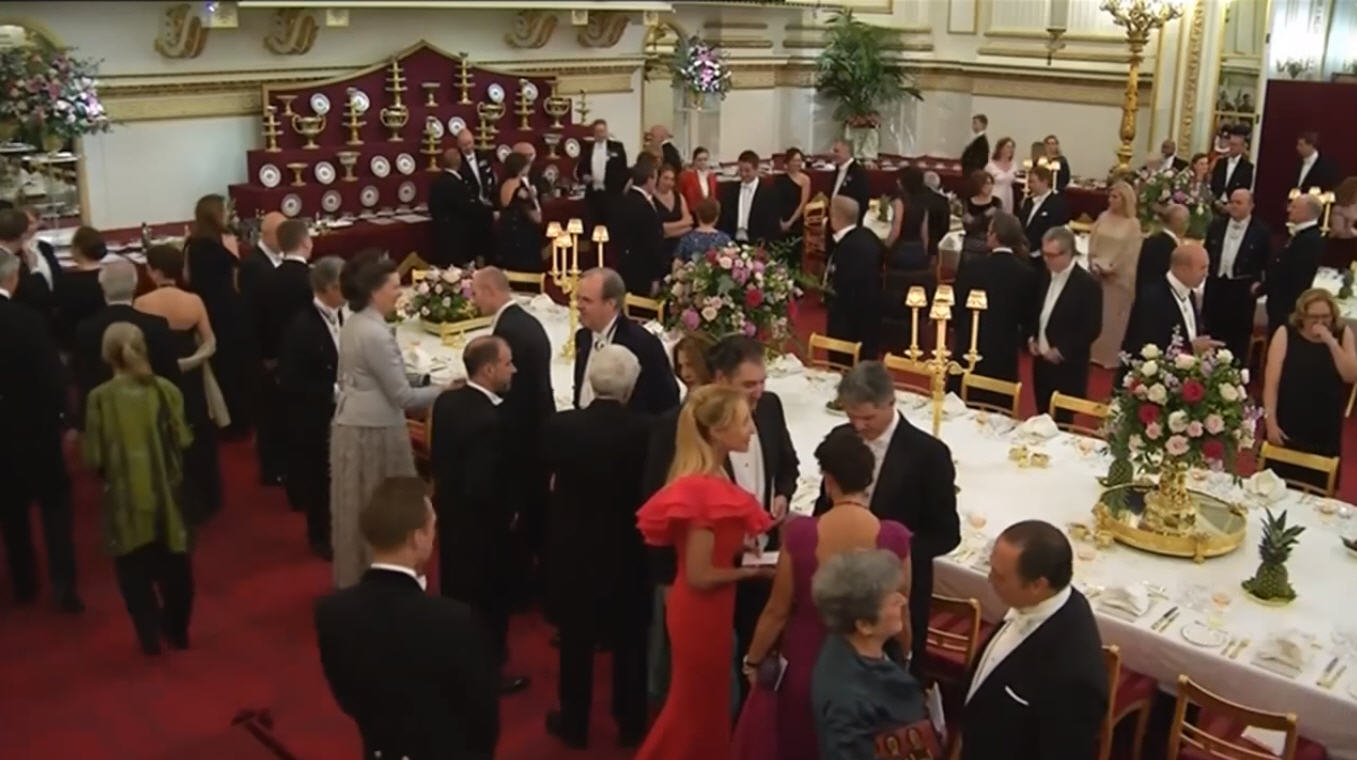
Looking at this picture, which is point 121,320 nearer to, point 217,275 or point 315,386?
point 315,386

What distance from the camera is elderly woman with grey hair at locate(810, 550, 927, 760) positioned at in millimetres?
3252

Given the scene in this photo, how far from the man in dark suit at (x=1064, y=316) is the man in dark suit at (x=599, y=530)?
10.8 feet

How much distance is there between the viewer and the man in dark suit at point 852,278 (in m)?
8.21

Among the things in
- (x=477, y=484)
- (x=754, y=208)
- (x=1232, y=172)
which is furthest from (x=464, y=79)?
(x=477, y=484)

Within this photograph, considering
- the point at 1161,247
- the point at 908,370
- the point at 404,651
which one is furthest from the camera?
the point at 1161,247

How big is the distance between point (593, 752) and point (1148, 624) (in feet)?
6.71

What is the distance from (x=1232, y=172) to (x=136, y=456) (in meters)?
10.5

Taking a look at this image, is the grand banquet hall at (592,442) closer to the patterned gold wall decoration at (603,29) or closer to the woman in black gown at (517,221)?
the woman in black gown at (517,221)

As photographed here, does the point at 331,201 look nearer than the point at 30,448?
No

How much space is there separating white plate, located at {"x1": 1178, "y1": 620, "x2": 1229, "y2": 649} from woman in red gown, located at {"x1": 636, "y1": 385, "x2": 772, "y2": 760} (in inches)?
57.5

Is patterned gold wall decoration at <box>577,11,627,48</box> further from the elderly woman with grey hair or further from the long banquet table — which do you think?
the elderly woman with grey hair

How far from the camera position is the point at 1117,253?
9430mm

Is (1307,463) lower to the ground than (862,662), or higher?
lower

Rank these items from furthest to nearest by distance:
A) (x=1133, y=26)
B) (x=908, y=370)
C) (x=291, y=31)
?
(x=1133, y=26)
(x=291, y=31)
(x=908, y=370)
